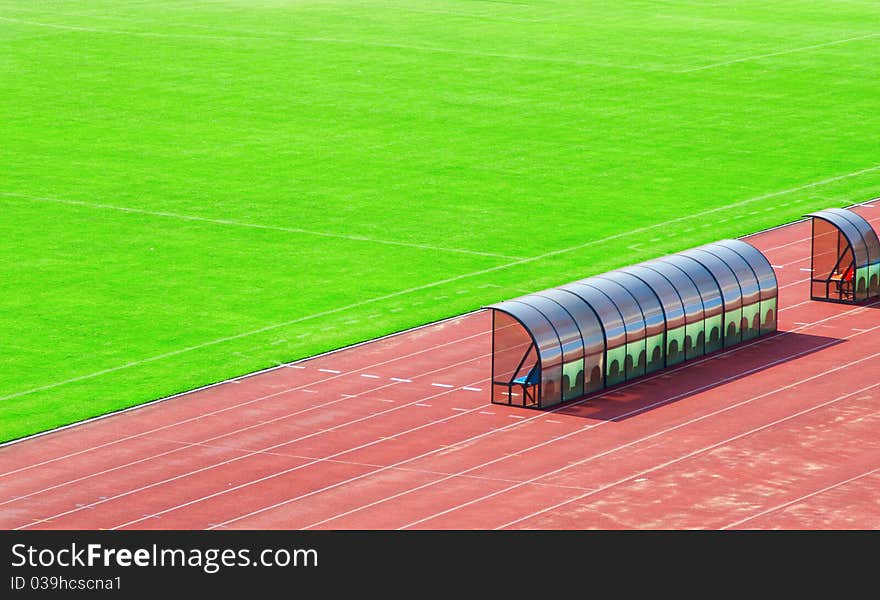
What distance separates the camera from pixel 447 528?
3769 cm

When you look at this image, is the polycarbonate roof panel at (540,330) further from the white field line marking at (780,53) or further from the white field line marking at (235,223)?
the white field line marking at (780,53)

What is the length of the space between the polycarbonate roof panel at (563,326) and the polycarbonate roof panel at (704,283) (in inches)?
207

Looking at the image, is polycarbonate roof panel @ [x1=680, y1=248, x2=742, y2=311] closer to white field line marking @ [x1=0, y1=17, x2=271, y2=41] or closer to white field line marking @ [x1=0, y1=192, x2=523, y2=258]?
white field line marking @ [x1=0, y1=192, x2=523, y2=258]

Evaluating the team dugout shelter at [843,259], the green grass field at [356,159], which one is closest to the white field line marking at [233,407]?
the green grass field at [356,159]

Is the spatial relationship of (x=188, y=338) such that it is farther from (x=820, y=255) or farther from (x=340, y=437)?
(x=820, y=255)

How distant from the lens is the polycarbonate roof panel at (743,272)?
167 ft

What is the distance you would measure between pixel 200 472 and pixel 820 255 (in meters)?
23.5

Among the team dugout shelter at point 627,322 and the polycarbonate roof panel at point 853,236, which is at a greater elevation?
the polycarbonate roof panel at point 853,236

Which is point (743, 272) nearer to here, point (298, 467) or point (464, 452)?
point (464, 452)

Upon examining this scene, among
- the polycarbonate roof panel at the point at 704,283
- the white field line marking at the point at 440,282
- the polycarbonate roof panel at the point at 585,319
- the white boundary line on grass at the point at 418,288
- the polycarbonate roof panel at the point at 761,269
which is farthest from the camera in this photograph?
the polycarbonate roof panel at the point at 761,269

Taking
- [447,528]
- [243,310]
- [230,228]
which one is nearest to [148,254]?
[230,228]

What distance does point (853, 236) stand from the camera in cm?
5488

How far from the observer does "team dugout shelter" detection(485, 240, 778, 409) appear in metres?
45.9

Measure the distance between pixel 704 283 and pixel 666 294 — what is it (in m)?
1.72
